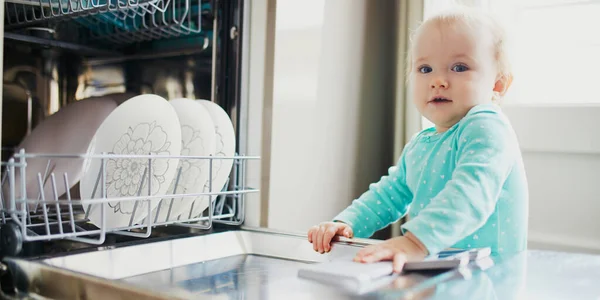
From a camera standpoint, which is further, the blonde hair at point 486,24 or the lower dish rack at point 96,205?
the blonde hair at point 486,24

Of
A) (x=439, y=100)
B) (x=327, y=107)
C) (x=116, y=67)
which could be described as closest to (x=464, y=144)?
(x=439, y=100)

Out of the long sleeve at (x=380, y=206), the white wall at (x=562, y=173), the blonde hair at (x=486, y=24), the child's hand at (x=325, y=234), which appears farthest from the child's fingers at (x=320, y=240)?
the white wall at (x=562, y=173)

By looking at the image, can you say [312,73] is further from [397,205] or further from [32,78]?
[32,78]

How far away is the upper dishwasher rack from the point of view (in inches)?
43.7

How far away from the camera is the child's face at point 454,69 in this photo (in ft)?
3.29

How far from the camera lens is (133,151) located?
3.10 feet

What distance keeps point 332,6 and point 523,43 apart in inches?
22.2

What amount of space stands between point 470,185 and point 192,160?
48 centimetres

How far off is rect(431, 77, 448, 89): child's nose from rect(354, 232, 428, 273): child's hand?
0.31 metres

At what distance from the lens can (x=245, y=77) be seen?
45.7 inches

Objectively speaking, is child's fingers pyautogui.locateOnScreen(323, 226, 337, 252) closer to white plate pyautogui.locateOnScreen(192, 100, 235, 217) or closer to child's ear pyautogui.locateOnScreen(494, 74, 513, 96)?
white plate pyautogui.locateOnScreen(192, 100, 235, 217)

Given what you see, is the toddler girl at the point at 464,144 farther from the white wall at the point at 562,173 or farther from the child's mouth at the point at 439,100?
the white wall at the point at 562,173

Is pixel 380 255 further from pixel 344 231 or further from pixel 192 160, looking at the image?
pixel 192 160

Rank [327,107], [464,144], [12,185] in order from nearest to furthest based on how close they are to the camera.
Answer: [12,185], [464,144], [327,107]
